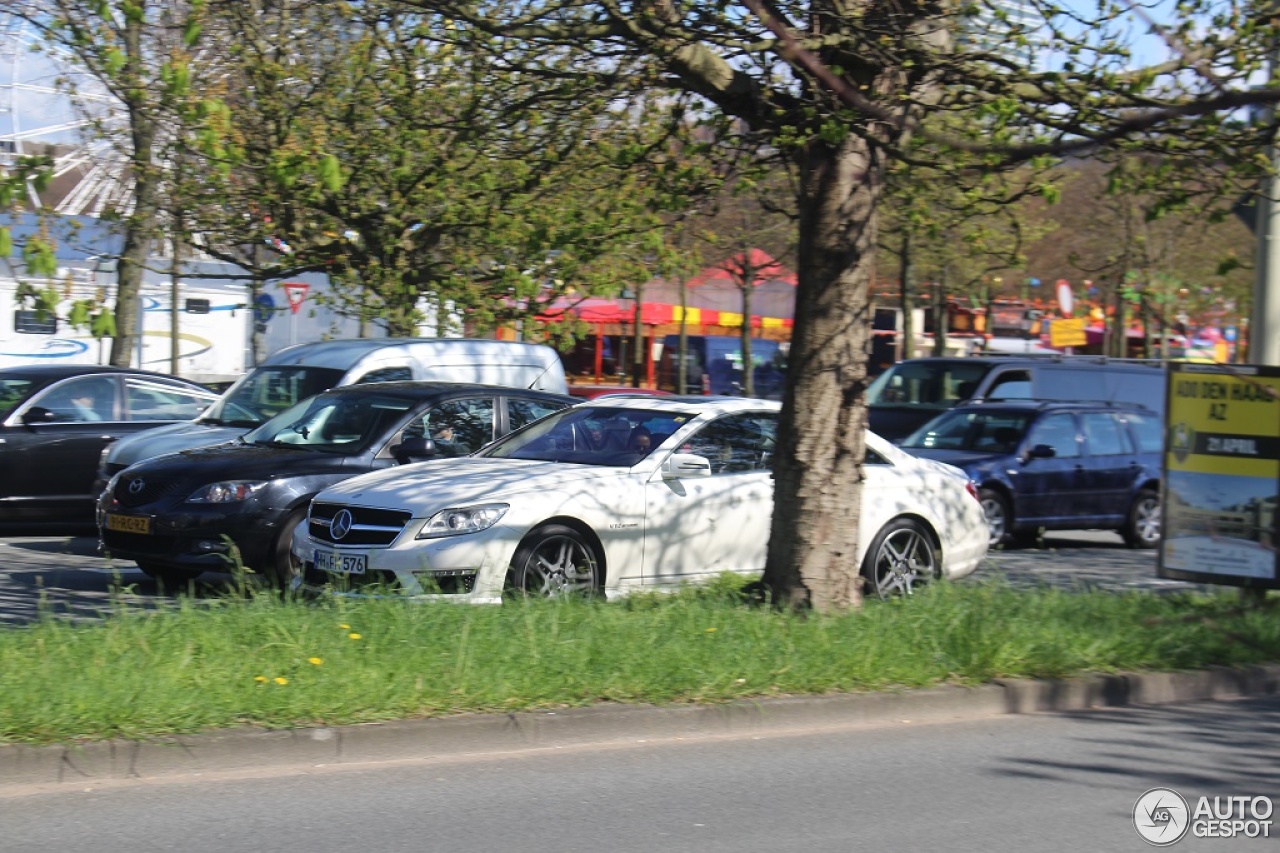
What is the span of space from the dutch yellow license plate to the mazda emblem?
2.10 m

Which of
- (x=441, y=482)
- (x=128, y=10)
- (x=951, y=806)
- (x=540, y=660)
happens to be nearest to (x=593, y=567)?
(x=441, y=482)

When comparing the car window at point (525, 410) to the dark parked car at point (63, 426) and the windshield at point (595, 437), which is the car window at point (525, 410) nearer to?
the windshield at point (595, 437)

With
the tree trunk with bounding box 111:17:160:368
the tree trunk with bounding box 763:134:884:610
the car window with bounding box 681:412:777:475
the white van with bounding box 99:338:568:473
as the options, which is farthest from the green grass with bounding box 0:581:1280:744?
the tree trunk with bounding box 111:17:160:368

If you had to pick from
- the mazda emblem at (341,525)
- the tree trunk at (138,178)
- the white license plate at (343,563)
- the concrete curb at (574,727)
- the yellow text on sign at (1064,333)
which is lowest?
the concrete curb at (574,727)

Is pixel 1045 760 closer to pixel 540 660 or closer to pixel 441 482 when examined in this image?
Result: pixel 540 660

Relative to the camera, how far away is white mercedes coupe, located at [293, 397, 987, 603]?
8.93 meters

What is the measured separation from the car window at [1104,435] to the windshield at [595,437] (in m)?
8.23

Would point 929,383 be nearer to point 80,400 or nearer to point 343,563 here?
point 80,400

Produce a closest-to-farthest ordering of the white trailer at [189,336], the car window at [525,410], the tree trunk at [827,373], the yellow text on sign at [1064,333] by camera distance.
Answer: the tree trunk at [827,373] < the car window at [525,410] < the white trailer at [189,336] < the yellow text on sign at [1064,333]

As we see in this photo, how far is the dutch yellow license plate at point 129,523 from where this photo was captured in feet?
35.0

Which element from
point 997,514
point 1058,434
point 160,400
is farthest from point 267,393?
point 1058,434

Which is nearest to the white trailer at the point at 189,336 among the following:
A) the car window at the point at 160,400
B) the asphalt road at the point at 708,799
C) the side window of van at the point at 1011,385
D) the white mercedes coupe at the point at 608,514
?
the car window at the point at 160,400

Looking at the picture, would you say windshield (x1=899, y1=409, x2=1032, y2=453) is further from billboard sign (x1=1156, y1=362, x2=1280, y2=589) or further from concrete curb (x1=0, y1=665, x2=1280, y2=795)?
concrete curb (x1=0, y1=665, x2=1280, y2=795)

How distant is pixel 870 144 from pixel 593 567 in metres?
3.25
